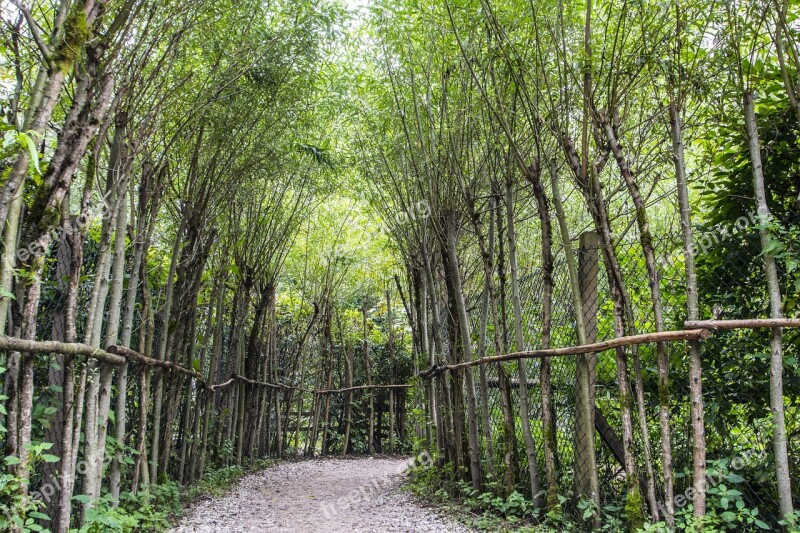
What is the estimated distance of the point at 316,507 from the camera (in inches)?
223

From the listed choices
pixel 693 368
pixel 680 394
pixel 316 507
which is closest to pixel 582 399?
pixel 680 394

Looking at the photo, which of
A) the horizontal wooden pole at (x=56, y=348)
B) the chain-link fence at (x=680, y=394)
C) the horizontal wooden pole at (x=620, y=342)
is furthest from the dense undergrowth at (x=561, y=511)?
the horizontal wooden pole at (x=56, y=348)

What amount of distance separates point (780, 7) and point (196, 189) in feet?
15.8

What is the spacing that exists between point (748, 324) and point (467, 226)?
428cm

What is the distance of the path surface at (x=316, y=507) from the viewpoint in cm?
452

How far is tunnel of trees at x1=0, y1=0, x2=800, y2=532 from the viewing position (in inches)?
105

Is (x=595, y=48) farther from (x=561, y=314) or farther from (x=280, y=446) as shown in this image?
(x=280, y=446)

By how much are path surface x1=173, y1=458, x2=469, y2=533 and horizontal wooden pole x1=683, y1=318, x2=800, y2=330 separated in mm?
2390

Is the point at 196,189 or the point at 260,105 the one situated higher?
the point at 260,105

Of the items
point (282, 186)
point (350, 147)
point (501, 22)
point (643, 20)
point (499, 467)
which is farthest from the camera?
point (282, 186)

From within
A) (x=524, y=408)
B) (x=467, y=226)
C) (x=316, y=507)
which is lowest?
(x=316, y=507)

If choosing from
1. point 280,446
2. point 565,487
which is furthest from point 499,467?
point 280,446

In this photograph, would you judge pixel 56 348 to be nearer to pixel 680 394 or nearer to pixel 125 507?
pixel 125 507

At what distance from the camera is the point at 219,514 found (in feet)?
16.2
